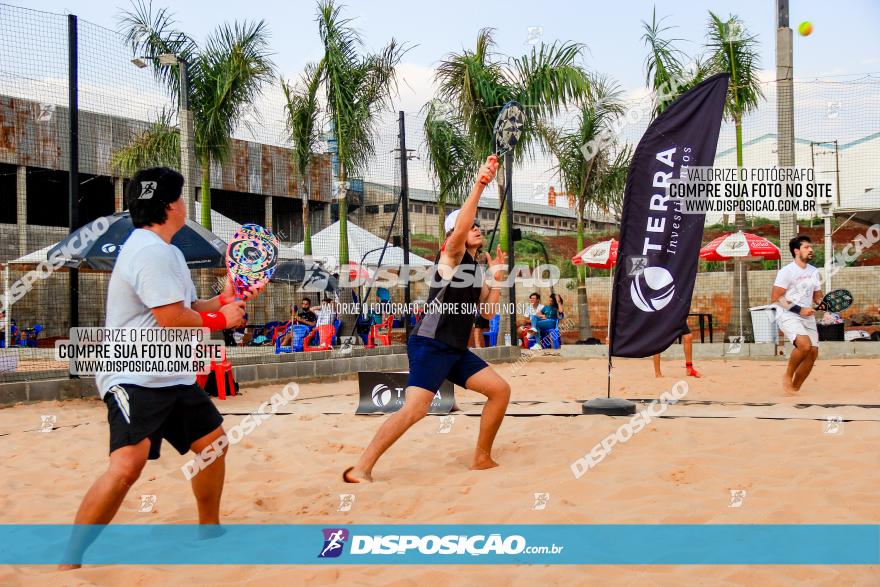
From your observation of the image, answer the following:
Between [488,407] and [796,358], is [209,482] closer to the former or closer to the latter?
[488,407]

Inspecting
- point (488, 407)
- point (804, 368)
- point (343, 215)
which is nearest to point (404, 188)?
point (343, 215)

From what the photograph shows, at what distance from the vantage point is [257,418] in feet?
22.7

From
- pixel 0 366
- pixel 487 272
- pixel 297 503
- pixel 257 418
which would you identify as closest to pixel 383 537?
pixel 297 503

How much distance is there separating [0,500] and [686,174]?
564 centimetres

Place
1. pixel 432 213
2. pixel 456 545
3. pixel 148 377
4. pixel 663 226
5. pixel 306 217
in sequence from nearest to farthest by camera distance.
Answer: pixel 148 377 < pixel 456 545 < pixel 663 226 < pixel 306 217 < pixel 432 213

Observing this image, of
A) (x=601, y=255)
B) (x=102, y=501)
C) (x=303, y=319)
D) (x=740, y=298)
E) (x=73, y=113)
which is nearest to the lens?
(x=102, y=501)

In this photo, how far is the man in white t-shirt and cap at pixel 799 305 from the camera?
7727 millimetres

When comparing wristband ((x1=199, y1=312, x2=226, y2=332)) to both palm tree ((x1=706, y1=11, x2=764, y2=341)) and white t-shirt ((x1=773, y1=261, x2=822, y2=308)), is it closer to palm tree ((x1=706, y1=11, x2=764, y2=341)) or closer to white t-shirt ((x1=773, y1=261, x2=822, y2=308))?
white t-shirt ((x1=773, y1=261, x2=822, y2=308))

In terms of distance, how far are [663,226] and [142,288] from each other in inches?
188

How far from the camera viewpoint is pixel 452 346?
4570mm

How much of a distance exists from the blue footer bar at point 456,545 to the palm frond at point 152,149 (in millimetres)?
8087

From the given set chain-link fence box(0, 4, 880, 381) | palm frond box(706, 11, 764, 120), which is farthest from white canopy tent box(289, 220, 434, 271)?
palm frond box(706, 11, 764, 120)

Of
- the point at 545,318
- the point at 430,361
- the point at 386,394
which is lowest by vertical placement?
the point at 386,394

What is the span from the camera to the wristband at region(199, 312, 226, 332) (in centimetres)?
312
